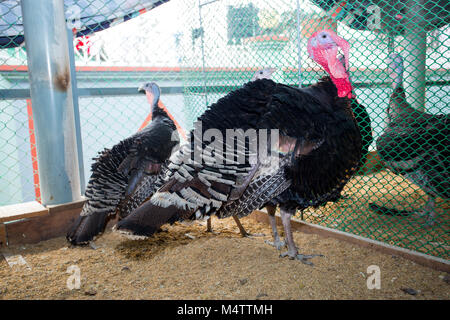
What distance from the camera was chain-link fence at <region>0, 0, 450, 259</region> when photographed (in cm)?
266

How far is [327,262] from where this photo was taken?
2242 mm

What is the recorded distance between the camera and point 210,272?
2.16 metres

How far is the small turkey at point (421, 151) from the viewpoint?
262 centimetres

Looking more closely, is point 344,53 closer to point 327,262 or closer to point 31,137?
point 327,262

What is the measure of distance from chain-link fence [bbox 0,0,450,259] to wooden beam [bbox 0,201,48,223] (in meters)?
0.99

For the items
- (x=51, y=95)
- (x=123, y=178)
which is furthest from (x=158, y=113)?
(x=51, y=95)

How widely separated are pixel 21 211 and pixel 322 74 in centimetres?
333

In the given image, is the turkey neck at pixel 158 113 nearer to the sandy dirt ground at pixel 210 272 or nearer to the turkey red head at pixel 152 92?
the turkey red head at pixel 152 92

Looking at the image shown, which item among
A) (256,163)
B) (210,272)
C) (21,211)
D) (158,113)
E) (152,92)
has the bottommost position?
(210,272)

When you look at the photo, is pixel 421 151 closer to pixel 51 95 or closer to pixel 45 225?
pixel 51 95
